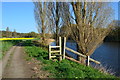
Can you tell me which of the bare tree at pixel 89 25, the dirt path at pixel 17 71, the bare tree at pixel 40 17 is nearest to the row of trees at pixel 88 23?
the bare tree at pixel 89 25

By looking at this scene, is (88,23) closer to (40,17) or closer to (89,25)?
(89,25)

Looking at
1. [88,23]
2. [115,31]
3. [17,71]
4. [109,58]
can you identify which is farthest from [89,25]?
[115,31]

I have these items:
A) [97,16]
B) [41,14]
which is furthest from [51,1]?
[97,16]

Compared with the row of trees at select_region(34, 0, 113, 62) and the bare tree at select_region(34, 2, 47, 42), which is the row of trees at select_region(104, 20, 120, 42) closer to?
the row of trees at select_region(34, 0, 113, 62)

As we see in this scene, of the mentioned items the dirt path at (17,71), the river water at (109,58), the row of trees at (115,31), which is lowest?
the river water at (109,58)

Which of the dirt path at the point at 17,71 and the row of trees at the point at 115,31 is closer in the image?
the dirt path at the point at 17,71

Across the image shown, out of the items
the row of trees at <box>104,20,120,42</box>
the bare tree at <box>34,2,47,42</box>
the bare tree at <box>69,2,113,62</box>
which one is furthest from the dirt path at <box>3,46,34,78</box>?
the bare tree at <box>34,2,47,42</box>

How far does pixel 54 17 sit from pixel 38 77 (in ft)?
46.1

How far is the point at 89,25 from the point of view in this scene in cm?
1187

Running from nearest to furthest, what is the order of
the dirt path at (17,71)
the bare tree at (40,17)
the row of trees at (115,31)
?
1. the dirt path at (17,71)
2. the row of trees at (115,31)
3. the bare tree at (40,17)

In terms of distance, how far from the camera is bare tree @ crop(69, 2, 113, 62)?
1181cm

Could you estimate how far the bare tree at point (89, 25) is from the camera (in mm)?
11812

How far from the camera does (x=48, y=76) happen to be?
22.6ft

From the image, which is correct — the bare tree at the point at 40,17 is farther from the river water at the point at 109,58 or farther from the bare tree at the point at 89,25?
the bare tree at the point at 89,25
